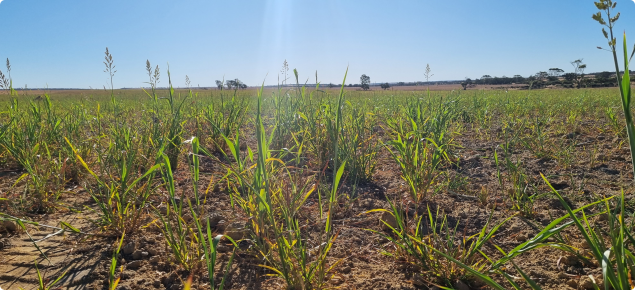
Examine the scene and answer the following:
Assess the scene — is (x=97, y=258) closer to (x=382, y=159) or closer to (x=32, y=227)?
(x=32, y=227)

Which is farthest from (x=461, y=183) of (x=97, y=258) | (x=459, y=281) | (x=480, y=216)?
(x=97, y=258)

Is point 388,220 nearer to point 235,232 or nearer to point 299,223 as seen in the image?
point 299,223

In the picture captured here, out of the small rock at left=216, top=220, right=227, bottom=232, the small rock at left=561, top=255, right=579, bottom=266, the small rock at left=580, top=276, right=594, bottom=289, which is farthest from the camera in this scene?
the small rock at left=216, top=220, right=227, bottom=232

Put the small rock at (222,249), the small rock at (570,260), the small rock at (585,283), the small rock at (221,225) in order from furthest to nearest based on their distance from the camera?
the small rock at (221,225) < the small rock at (222,249) < the small rock at (570,260) < the small rock at (585,283)

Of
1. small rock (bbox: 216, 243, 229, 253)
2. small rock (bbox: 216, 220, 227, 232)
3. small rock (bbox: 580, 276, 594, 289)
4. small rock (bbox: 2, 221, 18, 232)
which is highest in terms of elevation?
small rock (bbox: 2, 221, 18, 232)

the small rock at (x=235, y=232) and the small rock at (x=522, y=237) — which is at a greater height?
the small rock at (x=235, y=232)

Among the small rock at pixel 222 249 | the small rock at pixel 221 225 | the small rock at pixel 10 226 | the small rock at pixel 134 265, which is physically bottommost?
the small rock at pixel 222 249

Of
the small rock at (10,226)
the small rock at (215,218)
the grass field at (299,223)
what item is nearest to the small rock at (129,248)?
the grass field at (299,223)

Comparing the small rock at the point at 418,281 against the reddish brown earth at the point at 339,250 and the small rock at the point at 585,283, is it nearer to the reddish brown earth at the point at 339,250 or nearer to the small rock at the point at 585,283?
the reddish brown earth at the point at 339,250

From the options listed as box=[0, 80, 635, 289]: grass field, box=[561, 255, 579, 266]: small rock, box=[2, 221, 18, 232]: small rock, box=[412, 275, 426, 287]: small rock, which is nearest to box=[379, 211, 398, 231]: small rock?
box=[0, 80, 635, 289]: grass field

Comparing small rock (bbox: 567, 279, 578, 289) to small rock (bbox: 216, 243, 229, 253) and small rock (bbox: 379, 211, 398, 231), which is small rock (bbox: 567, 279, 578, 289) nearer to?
small rock (bbox: 379, 211, 398, 231)

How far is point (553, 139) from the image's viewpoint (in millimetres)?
3217

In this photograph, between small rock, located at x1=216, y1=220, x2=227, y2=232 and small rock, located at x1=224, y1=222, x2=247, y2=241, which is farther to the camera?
small rock, located at x1=216, y1=220, x2=227, y2=232

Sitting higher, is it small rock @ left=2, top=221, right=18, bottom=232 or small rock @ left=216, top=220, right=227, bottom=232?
small rock @ left=2, top=221, right=18, bottom=232
